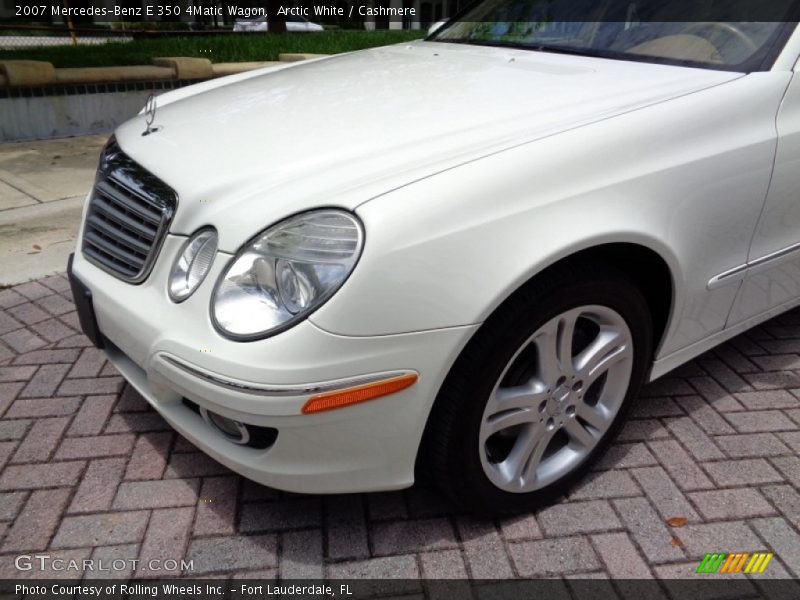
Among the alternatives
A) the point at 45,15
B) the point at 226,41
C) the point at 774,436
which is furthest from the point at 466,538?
the point at 45,15

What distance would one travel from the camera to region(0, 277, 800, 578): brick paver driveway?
2.02 metres

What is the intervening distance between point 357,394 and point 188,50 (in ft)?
25.2

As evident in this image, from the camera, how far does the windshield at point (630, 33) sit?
7.79 feet

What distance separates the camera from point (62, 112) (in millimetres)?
6352

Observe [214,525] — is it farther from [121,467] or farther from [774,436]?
[774,436]

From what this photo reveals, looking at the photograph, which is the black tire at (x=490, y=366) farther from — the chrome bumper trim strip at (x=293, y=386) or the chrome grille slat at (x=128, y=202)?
the chrome grille slat at (x=128, y=202)

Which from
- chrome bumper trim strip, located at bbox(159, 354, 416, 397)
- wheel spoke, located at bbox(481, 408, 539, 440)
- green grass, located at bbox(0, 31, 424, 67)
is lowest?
green grass, located at bbox(0, 31, 424, 67)

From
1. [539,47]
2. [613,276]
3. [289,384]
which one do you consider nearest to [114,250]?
[289,384]

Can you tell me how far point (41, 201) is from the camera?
471 cm

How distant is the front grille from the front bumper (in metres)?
0.09

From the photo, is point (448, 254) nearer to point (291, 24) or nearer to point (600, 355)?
point (600, 355)

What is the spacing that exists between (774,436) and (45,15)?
1632 cm

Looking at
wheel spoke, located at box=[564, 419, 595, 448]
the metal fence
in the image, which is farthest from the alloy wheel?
the metal fence

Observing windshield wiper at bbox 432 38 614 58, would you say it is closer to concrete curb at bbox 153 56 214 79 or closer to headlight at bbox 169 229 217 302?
headlight at bbox 169 229 217 302
